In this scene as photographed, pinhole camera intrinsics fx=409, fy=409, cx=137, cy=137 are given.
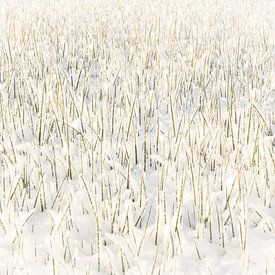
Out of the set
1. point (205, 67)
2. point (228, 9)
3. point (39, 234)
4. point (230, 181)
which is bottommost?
point (39, 234)

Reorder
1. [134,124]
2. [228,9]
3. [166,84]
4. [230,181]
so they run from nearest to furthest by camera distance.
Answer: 1. [230,181]
2. [134,124]
3. [166,84]
4. [228,9]

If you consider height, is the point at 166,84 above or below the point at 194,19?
below

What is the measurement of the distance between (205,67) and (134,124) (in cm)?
112

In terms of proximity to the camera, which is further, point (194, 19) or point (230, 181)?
point (194, 19)

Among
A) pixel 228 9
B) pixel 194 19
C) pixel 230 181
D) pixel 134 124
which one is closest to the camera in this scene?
pixel 230 181

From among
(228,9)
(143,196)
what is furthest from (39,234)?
(228,9)

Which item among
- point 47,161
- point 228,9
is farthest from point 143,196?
point 228,9

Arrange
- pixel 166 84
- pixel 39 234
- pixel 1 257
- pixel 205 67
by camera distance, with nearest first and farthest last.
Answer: pixel 1 257 < pixel 39 234 < pixel 166 84 < pixel 205 67

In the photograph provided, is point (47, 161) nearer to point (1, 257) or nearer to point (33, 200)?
point (33, 200)

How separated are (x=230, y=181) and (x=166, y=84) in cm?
134

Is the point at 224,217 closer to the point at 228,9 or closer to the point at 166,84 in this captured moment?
the point at 166,84

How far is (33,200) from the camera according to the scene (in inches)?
69.9

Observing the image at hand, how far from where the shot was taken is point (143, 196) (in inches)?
69.1

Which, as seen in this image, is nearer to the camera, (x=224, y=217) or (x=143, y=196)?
(x=224, y=217)
